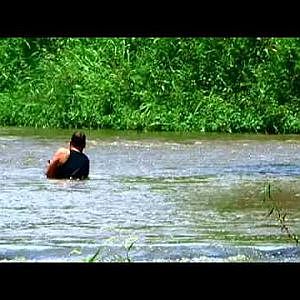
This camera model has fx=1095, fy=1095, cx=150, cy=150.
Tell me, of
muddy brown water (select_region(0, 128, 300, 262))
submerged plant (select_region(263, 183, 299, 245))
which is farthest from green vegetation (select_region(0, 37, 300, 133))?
submerged plant (select_region(263, 183, 299, 245))

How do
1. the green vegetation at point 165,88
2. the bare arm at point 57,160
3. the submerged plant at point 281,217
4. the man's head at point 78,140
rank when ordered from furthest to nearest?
the green vegetation at point 165,88 → the bare arm at point 57,160 → the man's head at point 78,140 → the submerged plant at point 281,217

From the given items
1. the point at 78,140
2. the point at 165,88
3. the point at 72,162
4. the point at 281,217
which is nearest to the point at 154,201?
the point at 78,140

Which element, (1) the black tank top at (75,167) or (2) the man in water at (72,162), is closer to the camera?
(2) the man in water at (72,162)

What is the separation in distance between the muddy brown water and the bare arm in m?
0.10

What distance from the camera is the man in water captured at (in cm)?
1080

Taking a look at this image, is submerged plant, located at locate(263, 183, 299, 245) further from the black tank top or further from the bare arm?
the bare arm

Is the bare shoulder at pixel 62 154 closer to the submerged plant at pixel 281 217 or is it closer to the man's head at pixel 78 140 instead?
the man's head at pixel 78 140

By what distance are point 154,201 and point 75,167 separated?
1572mm

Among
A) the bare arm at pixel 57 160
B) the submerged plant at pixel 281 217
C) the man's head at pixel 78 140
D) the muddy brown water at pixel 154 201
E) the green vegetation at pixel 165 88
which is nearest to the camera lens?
the submerged plant at pixel 281 217

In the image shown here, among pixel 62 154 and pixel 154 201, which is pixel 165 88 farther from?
pixel 154 201

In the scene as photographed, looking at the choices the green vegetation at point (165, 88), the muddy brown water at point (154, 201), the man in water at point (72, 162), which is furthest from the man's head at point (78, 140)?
the green vegetation at point (165, 88)

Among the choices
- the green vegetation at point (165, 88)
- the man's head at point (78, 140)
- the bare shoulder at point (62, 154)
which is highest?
the man's head at point (78, 140)

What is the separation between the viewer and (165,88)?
19578 mm

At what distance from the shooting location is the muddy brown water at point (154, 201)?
666 centimetres
